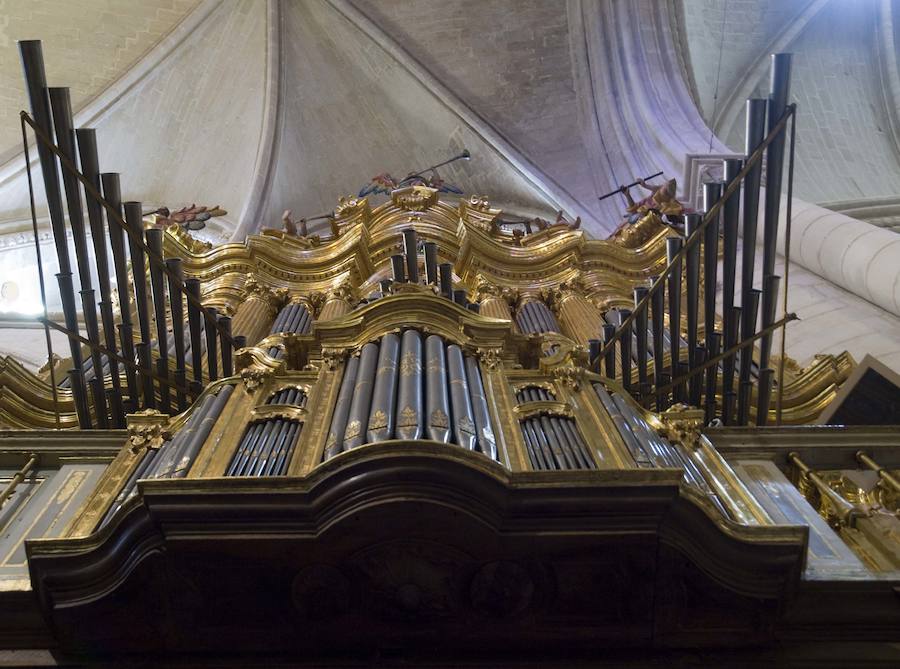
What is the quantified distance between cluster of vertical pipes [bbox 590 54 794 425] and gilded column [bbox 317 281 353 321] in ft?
13.7

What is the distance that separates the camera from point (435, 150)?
64.2 feet

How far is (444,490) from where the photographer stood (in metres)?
4.36

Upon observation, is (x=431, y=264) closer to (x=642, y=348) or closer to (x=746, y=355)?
(x=642, y=348)

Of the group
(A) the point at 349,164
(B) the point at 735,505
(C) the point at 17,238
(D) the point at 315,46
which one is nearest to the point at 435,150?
(A) the point at 349,164

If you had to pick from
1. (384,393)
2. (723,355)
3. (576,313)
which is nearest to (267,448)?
(384,393)

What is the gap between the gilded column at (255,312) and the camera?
10.7 metres

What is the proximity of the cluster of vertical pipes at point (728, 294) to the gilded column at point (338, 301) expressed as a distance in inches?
164

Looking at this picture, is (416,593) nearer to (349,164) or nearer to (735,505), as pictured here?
(735,505)

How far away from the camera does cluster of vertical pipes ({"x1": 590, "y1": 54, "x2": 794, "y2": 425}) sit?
674 cm

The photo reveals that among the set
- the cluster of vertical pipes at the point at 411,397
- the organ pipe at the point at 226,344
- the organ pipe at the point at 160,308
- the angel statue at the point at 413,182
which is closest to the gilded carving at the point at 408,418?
the cluster of vertical pipes at the point at 411,397

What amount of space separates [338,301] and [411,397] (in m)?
6.48

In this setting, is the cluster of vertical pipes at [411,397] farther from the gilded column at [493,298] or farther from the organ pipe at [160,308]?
the gilded column at [493,298]

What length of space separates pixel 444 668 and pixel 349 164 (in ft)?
52.7

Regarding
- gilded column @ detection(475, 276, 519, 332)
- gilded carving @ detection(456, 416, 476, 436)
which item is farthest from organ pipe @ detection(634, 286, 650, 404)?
gilded column @ detection(475, 276, 519, 332)
